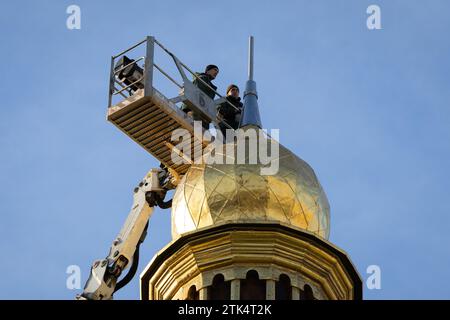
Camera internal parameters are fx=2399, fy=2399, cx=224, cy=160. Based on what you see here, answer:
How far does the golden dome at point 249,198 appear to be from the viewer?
1629 inches

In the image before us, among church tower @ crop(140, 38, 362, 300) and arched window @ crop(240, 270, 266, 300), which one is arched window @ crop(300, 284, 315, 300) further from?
arched window @ crop(240, 270, 266, 300)

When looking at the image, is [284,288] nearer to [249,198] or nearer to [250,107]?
[249,198]

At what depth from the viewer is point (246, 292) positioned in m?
41.2

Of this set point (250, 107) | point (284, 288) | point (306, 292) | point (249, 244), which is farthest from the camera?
point (250, 107)

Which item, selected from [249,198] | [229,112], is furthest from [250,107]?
[249,198]

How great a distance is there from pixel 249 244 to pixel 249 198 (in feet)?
2.70

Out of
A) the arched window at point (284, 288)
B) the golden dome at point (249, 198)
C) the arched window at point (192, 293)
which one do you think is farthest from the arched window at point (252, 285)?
the golden dome at point (249, 198)

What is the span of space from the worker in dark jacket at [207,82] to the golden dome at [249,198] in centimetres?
223

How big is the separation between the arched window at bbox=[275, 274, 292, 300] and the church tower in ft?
0.06

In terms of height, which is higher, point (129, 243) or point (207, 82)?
point (207, 82)

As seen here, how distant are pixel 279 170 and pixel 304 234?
1377 mm

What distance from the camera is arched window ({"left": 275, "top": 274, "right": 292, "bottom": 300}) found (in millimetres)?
41188

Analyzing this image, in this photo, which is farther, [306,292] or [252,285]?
[306,292]

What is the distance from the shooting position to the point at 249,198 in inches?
1630
